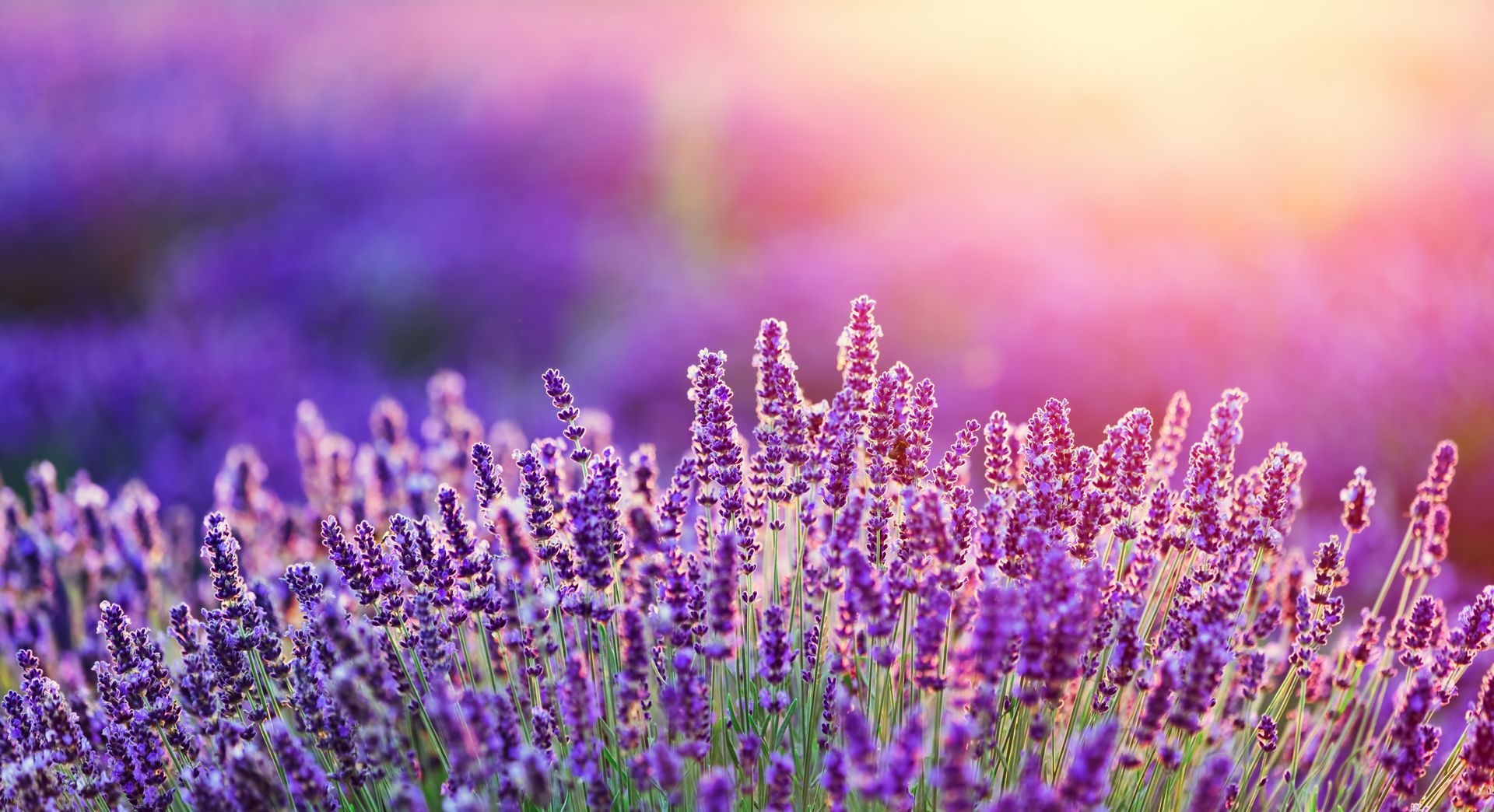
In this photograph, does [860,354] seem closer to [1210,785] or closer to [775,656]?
[775,656]

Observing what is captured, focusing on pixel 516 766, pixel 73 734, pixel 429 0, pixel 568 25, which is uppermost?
pixel 429 0

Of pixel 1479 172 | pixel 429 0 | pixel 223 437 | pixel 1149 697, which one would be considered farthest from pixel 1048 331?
pixel 429 0

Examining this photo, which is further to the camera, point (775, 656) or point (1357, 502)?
point (1357, 502)

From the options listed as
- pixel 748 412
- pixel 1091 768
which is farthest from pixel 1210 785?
pixel 748 412

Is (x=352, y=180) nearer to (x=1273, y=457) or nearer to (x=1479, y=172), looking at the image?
(x=1479, y=172)

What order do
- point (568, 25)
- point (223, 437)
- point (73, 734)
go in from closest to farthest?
point (73, 734), point (223, 437), point (568, 25)
